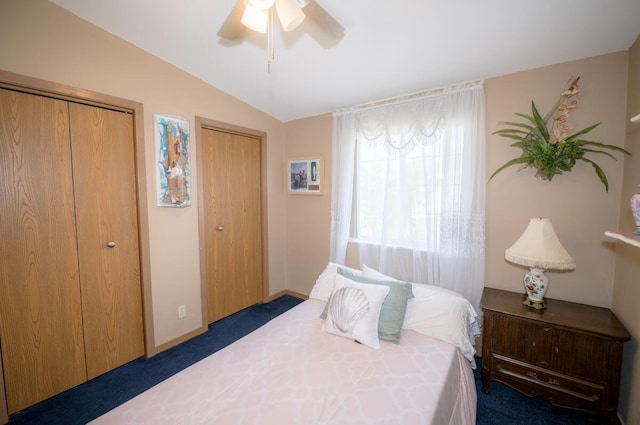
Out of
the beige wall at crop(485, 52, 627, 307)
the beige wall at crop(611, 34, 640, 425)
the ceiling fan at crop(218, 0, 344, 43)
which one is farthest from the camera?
the beige wall at crop(485, 52, 627, 307)

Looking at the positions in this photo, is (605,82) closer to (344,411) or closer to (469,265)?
(469,265)

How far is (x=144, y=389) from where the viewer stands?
200cm

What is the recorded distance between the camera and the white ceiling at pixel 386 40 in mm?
1562

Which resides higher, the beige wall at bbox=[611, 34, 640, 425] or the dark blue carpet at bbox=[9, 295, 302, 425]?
the beige wall at bbox=[611, 34, 640, 425]

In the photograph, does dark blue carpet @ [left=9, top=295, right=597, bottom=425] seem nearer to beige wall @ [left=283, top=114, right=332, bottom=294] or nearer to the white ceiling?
beige wall @ [left=283, top=114, right=332, bottom=294]

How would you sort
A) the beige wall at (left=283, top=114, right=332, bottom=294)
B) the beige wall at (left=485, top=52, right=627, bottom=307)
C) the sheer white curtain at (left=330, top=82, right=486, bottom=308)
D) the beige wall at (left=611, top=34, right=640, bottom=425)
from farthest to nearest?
the beige wall at (left=283, top=114, right=332, bottom=294) → the sheer white curtain at (left=330, top=82, right=486, bottom=308) → the beige wall at (left=485, top=52, right=627, bottom=307) → the beige wall at (left=611, top=34, right=640, bottom=425)

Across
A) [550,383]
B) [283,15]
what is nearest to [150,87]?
[283,15]

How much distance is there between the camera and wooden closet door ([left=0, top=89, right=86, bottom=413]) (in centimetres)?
169

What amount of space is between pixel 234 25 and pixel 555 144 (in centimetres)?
222

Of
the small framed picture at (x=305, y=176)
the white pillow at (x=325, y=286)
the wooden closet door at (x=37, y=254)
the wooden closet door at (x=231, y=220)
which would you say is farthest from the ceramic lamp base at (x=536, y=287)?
the wooden closet door at (x=37, y=254)

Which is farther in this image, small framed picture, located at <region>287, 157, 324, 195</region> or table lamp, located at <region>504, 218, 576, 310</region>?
small framed picture, located at <region>287, 157, 324, 195</region>

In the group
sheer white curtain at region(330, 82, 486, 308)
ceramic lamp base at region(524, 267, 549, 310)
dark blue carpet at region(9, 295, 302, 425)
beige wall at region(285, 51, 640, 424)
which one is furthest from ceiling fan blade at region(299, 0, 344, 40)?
dark blue carpet at region(9, 295, 302, 425)

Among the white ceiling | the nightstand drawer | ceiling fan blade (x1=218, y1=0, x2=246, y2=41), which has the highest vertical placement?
the white ceiling

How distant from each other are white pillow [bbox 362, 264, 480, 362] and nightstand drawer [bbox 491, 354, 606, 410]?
20 cm
